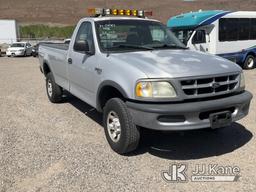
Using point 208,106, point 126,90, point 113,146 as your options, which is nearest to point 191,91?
point 208,106

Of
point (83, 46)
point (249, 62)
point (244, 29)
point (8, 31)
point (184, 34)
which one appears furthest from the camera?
point (8, 31)

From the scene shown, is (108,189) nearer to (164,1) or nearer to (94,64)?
(94,64)

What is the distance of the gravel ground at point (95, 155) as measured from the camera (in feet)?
13.4

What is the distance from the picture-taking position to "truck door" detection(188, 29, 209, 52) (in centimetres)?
1512

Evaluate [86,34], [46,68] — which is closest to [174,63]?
[86,34]

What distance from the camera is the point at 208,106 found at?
4.37 metres

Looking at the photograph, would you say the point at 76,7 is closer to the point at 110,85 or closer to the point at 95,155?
the point at 110,85

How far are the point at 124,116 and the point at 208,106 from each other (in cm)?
109

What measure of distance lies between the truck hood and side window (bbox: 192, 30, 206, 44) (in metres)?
10.1

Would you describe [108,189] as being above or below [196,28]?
below

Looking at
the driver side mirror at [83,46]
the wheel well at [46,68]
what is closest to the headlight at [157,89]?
the driver side mirror at [83,46]

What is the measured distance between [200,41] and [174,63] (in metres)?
11.1

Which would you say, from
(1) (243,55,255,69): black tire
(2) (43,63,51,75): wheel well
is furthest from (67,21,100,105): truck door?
(1) (243,55,255,69): black tire

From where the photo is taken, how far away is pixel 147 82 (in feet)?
14.1
